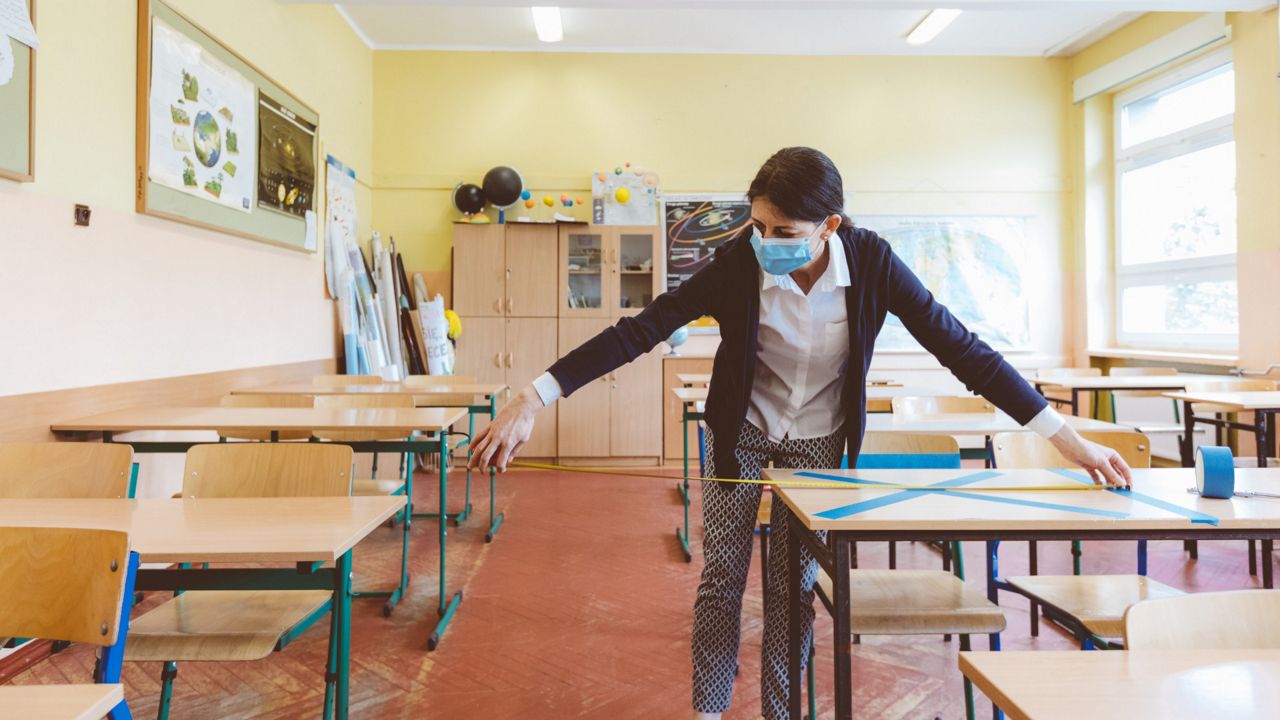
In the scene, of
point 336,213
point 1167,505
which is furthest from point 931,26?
point 1167,505

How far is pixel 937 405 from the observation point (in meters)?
3.50

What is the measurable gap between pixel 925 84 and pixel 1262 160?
263 cm

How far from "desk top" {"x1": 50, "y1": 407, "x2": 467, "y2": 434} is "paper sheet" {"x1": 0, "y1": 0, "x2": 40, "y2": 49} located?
1.34m

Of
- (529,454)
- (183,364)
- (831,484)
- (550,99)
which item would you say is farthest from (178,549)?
(550,99)

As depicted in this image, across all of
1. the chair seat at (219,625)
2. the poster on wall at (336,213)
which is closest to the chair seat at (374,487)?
the chair seat at (219,625)

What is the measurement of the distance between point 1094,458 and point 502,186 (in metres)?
5.37

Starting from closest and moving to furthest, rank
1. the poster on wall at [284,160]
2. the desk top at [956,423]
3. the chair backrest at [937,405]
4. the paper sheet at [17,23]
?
the paper sheet at [17,23]
the desk top at [956,423]
the chair backrest at [937,405]
the poster on wall at [284,160]

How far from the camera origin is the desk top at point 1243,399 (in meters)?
3.29

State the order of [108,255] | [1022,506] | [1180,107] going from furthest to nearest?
[1180,107] < [108,255] < [1022,506]

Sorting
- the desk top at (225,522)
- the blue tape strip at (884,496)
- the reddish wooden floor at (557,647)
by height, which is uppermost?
the blue tape strip at (884,496)

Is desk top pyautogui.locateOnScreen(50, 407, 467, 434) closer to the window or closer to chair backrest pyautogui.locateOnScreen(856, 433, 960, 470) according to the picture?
chair backrest pyautogui.locateOnScreen(856, 433, 960, 470)

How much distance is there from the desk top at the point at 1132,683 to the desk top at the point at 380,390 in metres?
3.23

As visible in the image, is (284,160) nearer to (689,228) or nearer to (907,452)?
(689,228)

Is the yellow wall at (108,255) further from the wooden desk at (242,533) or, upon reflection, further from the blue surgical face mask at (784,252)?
the blue surgical face mask at (784,252)
